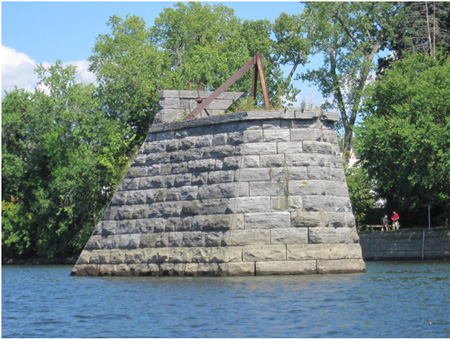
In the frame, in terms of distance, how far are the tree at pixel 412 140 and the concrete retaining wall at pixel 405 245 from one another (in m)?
1.38

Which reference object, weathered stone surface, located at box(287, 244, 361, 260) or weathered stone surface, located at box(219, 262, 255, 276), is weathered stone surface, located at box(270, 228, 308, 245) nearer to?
weathered stone surface, located at box(287, 244, 361, 260)

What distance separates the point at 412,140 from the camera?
122 feet

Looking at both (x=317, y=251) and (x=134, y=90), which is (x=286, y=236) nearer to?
(x=317, y=251)

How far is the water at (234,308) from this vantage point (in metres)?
13.1

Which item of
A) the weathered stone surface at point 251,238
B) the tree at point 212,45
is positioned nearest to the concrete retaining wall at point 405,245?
the tree at point 212,45

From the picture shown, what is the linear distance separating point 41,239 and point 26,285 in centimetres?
1832

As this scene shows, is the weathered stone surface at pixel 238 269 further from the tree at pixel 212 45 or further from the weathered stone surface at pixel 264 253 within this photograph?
the tree at pixel 212 45

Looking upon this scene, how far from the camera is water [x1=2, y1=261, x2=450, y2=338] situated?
1309cm

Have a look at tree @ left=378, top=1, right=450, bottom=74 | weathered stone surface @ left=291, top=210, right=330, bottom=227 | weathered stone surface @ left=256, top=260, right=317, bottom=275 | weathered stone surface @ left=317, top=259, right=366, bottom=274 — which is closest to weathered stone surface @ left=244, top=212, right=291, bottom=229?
weathered stone surface @ left=291, top=210, right=330, bottom=227

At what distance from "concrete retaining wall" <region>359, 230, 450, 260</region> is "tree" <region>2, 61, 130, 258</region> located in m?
12.0

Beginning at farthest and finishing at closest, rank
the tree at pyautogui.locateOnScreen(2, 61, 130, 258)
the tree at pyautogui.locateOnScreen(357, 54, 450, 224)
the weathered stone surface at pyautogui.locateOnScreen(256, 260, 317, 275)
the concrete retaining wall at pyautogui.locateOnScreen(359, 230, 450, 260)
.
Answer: the tree at pyautogui.locateOnScreen(2, 61, 130, 258)
the concrete retaining wall at pyautogui.locateOnScreen(359, 230, 450, 260)
the tree at pyautogui.locateOnScreen(357, 54, 450, 224)
the weathered stone surface at pyautogui.locateOnScreen(256, 260, 317, 275)

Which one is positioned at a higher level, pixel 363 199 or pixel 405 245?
pixel 363 199

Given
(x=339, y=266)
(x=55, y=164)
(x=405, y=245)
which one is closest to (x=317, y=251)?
(x=339, y=266)

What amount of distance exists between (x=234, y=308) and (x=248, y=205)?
5.53 meters
